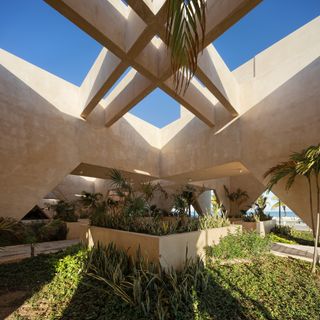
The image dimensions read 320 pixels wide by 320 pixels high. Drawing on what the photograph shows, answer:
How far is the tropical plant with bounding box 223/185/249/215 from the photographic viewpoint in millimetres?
15460

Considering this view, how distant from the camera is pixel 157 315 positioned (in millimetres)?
3191

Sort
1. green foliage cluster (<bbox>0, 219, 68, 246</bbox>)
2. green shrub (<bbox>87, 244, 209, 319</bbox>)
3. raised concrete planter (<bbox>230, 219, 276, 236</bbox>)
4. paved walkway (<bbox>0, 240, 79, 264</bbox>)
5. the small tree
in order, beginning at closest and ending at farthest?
1. green shrub (<bbox>87, 244, 209, 319</bbox>)
2. paved walkway (<bbox>0, 240, 79, 264</bbox>)
3. green foliage cluster (<bbox>0, 219, 68, 246</bbox>)
4. raised concrete planter (<bbox>230, 219, 276, 236</bbox>)
5. the small tree

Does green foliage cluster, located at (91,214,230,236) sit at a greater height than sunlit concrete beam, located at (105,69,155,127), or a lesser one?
lesser

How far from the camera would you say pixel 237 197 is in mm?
15500

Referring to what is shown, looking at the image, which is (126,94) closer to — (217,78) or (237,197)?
(217,78)

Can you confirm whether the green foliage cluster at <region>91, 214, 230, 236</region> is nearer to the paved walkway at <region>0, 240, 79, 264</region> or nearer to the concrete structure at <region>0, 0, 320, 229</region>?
the paved walkway at <region>0, 240, 79, 264</region>

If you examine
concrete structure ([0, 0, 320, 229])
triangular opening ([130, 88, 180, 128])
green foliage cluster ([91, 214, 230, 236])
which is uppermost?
triangular opening ([130, 88, 180, 128])

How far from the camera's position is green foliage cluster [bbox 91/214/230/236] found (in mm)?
5090

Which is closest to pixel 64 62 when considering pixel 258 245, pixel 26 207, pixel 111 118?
pixel 111 118

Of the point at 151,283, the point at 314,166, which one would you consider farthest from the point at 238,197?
the point at 151,283

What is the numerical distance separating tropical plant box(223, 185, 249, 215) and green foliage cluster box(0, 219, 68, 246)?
11144 mm

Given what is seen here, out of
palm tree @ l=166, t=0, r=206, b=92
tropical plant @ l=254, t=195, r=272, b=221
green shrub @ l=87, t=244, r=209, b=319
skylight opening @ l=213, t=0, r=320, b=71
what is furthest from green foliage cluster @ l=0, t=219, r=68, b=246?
tropical plant @ l=254, t=195, r=272, b=221

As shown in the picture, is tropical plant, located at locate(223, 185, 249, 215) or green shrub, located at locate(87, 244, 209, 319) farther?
tropical plant, located at locate(223, 185, 249, 215)

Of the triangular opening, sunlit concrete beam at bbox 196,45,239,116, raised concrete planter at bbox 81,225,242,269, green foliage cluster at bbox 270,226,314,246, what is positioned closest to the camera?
raised concrete planter at bbox 81,225,242,269
